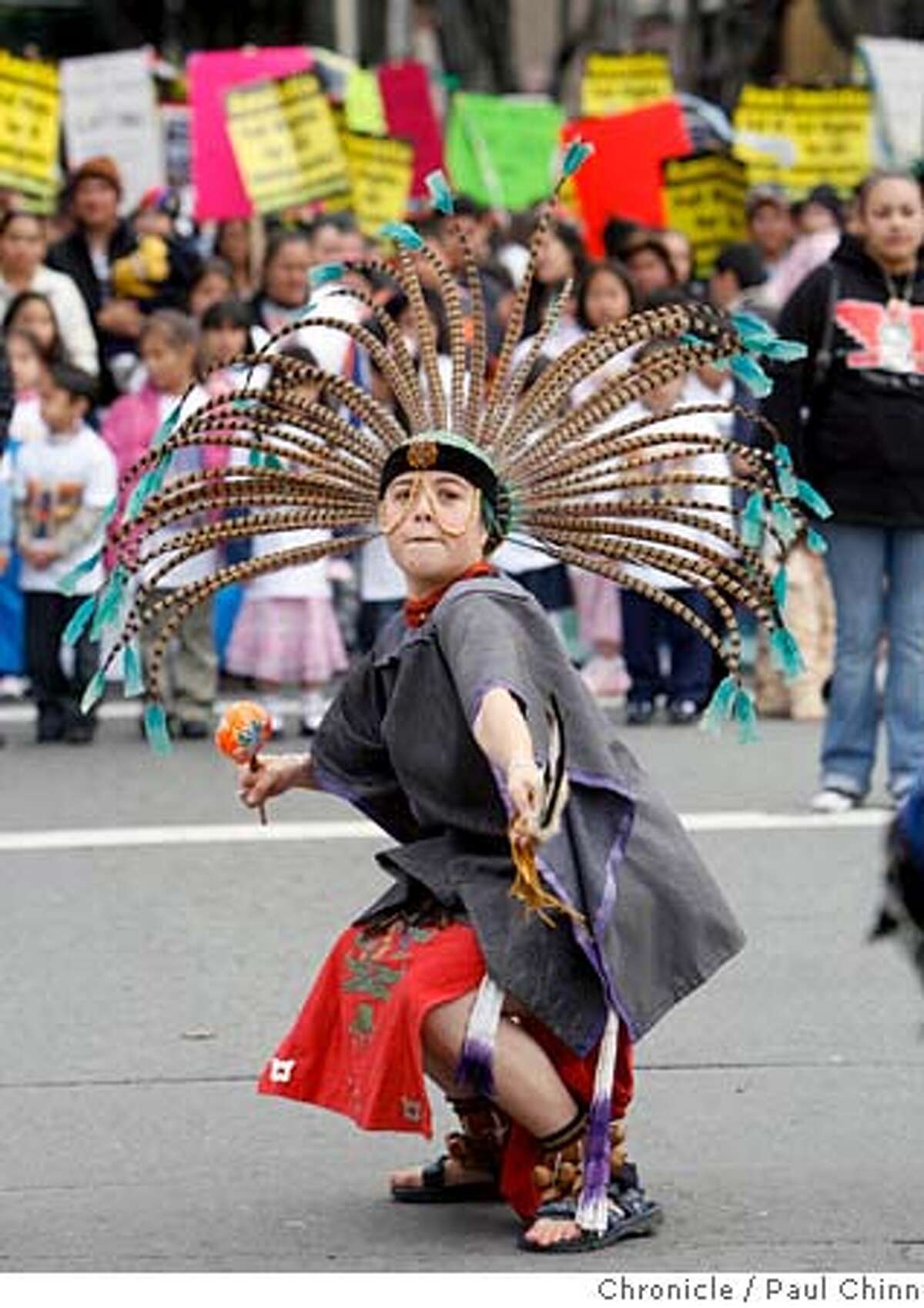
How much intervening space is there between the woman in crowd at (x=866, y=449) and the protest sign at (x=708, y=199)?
22.3 ft

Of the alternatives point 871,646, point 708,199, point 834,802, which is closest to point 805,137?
point 708,199

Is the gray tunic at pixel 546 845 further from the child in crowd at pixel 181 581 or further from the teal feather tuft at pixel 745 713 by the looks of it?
the child in crowd at pixel 181 581

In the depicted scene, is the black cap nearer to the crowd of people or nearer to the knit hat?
the crowd of people

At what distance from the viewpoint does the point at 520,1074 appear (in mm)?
5539

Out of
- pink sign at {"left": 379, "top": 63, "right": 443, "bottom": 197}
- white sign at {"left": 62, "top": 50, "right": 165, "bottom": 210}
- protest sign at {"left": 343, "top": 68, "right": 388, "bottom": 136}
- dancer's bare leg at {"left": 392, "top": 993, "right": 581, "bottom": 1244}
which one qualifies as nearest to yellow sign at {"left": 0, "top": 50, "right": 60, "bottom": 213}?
white sign at {"left": 62, "top": 50, "right": 165, "bottom": 210}

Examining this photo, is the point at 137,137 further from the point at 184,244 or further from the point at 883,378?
the point at 883,378

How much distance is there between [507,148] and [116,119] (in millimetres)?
2354

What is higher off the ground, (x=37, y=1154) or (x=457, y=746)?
(x=457, y=746)

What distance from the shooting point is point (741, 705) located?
5.83 meters

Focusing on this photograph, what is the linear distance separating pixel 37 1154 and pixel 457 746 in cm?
128

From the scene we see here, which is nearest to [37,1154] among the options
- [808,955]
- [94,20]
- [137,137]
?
[808,955]

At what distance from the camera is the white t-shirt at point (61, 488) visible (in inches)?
487

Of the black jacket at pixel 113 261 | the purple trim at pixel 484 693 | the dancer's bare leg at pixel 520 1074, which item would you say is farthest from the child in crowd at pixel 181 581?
the purple trim at pixel 484 693
